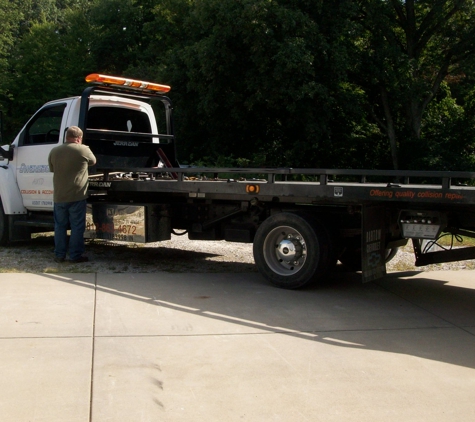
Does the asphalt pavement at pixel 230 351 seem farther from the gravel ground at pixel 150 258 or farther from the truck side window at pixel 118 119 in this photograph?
the truck side window at pixel 118 119

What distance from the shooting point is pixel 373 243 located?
666 centimetres

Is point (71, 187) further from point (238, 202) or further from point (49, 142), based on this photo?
point (238, 202)

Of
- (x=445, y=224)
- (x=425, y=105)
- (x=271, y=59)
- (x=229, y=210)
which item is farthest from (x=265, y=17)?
(x=445, y=224)

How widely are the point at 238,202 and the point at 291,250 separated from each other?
45.9 inches

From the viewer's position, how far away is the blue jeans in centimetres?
844

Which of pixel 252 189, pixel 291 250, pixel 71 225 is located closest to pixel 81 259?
pixel 71 225

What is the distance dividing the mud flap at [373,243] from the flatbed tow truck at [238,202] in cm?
1

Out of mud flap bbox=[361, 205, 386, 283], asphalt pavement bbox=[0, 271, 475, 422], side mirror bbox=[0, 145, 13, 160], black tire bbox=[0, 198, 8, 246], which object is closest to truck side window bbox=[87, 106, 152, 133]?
side mirror bbox=[0, 145, 13, 160]

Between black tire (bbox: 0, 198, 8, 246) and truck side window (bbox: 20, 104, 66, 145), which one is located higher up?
truck side window (bbox: 20, 104, 66, 145)

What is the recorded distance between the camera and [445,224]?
244 inches

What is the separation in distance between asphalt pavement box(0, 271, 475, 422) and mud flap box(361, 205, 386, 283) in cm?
35

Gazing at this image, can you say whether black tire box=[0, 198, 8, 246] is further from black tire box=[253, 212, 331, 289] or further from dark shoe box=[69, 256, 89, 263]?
black tire box=[253, 212, 331, 289]

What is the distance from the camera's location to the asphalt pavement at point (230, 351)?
3916mm

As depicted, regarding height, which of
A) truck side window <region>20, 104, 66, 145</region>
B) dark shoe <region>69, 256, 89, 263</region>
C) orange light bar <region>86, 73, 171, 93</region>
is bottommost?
dark shoe <region>69, 256, 89, 263</region>
